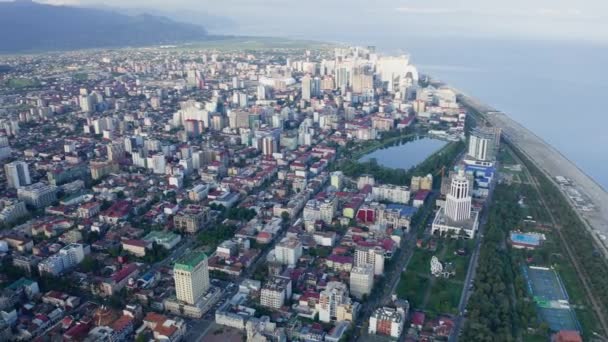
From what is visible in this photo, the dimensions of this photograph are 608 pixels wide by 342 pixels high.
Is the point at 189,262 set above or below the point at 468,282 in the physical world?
above

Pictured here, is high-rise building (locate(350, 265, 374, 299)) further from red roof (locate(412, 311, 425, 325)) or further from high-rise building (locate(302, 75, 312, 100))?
high-rise building (locate(302, 75, 312, 100))

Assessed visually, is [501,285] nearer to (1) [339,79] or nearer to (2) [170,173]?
(2) [170,173]

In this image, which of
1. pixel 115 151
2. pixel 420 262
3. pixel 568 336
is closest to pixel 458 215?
pixel 420 262

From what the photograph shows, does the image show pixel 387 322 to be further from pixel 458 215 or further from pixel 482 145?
pixel 482 145

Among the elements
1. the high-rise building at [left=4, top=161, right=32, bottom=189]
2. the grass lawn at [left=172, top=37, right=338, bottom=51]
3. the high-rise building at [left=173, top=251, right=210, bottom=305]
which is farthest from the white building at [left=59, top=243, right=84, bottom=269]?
the grass lawn at [left=172, top=37, right=338, bottom=51]

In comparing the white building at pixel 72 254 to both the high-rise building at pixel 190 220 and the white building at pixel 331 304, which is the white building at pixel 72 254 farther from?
the white building at pixel 331 304
